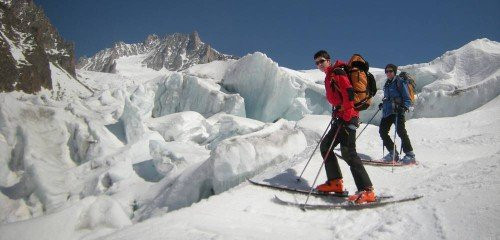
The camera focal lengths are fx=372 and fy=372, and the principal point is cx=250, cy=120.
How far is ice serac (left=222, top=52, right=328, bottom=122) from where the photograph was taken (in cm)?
2489

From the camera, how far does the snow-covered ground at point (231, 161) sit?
3484 mm

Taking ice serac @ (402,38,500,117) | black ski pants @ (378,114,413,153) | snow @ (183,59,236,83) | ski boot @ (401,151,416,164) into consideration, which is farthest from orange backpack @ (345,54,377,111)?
snow @ (183,59,236,83)

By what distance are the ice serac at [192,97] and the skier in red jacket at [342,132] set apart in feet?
65.9

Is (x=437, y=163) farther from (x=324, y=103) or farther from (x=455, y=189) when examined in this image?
(x=324, y=103)

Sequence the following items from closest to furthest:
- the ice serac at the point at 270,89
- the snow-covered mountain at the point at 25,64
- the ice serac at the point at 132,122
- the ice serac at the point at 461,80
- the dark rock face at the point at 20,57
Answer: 1. the ice serac at the point at 461,80
2. the ice serac at the point at 132,122
3. the ice serac at the point at 270,89
4. the dark rock face at the point at 20,57
5. the snow-covered mountain at the point at 25,64

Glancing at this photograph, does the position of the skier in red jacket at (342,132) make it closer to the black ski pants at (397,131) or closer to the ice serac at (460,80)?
the black ski pants at (397,131)

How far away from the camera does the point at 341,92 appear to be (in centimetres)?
440

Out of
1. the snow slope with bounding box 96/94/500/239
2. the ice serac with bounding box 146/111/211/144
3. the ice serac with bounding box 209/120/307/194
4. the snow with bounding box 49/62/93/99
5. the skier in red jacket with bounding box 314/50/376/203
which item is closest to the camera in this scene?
the snow slope with bounding box 96/94/500/239

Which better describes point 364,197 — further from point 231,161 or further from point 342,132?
point 231,161

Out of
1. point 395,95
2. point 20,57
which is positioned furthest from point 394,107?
point 20,57

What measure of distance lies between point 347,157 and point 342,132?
12.4 inches

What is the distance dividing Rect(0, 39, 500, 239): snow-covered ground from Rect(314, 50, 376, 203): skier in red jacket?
1.05 ft

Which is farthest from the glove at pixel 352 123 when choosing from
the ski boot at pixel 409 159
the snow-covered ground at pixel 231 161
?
the ski boot at pixel 409 159

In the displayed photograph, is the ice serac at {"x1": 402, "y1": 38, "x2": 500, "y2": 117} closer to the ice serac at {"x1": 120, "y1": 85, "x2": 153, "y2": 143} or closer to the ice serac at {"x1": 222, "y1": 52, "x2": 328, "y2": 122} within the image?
the ice serac at {"x1": 222, "y1": 52, "x2": 328, "y2": 122}
